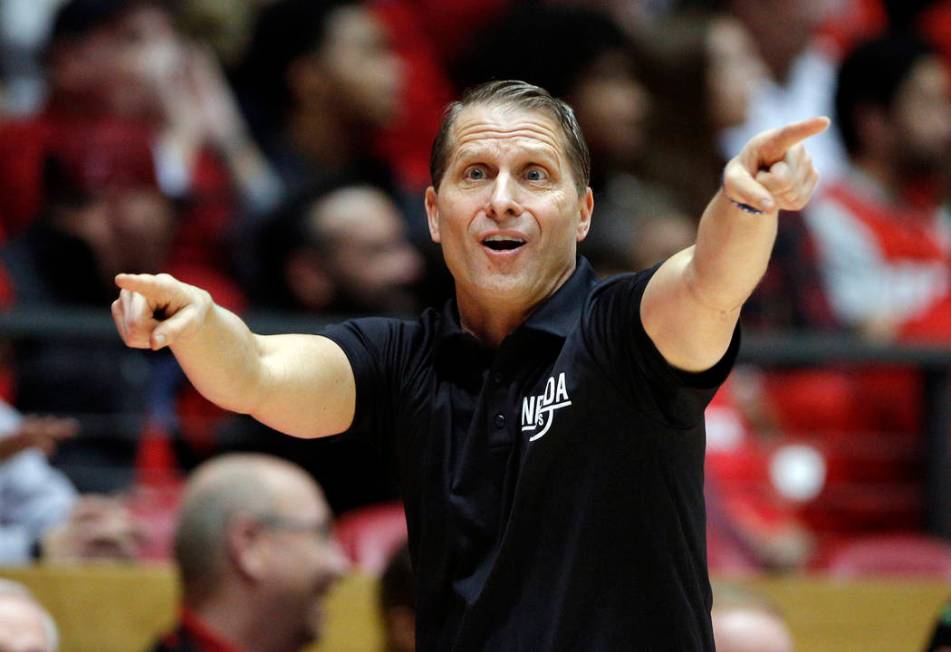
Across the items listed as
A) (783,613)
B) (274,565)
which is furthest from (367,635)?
(783,613)

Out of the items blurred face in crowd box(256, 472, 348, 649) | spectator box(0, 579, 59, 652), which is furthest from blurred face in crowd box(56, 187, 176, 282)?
spectator box(0, 579, 59, 652)

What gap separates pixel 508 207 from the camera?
2902 millimetres

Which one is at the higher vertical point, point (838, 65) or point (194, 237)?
point (838, 65)

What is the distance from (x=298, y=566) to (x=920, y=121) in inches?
173

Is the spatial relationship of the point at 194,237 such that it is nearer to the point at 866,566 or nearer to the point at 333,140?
the point at 333,140

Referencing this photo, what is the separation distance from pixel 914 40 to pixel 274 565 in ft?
15.6

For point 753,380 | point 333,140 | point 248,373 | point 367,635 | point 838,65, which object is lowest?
point 367,635

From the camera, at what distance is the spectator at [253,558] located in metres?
4.81

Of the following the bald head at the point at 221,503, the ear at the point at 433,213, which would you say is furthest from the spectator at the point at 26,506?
the ear at the point at 433,213

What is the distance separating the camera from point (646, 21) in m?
8.43

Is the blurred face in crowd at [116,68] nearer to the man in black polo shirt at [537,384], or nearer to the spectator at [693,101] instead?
the spectator at [693,101]

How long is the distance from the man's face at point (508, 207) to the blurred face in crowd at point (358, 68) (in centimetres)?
444

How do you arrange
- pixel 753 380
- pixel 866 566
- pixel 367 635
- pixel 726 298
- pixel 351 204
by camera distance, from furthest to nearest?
pixel 753 380 → pixel 351 204 → pixel 866 566 → pixel 367 635 → pixel 726 298

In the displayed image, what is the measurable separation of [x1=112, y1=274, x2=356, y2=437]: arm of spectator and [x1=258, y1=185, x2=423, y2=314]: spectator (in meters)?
3.18
